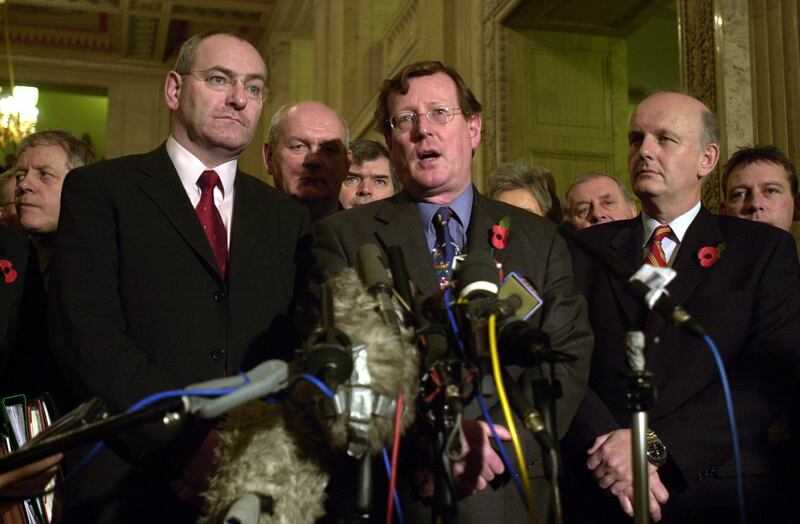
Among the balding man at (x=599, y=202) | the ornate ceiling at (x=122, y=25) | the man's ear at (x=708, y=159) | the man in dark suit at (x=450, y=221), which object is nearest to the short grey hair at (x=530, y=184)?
the balding man at (x=599, y=202)

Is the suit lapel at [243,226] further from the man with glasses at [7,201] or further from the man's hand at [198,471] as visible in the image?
the man with glasses at [7,201]

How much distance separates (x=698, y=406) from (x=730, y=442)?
0.11 meters

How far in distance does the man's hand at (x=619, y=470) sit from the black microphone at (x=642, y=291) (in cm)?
73

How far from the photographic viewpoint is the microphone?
1.46 metres

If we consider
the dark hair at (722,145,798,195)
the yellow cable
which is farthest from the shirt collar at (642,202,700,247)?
the yellow cable

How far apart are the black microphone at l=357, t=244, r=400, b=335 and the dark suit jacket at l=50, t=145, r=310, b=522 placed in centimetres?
61

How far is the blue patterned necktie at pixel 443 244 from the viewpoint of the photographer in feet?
7.11

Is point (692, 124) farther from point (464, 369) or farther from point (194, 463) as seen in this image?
point (194, 463)

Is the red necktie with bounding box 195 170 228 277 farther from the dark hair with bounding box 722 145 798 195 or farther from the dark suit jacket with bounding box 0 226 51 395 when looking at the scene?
the dark hair with bounding box 722 145 798 195

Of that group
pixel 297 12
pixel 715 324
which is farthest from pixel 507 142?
pixel 297 12

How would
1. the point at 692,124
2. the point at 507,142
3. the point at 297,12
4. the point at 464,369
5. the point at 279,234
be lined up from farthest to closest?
the point at 297,12 < the point at 507,142 < the point at 692,124 < the point at 279,234 < the point at 464,369

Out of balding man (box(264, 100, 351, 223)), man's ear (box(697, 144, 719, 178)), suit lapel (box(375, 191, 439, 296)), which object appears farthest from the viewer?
balding man (box(264, 100, 351, 223))

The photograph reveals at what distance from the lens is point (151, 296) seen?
2.12 metres

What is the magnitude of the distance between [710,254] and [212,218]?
1.31 meters
